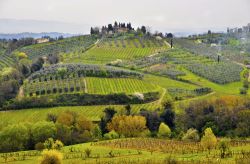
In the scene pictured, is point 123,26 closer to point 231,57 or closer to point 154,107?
point 231,57

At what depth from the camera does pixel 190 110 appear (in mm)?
71688

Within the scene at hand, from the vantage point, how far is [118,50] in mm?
142875

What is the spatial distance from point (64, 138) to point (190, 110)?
26954 millimetres

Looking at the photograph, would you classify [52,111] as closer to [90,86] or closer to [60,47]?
[90,86]

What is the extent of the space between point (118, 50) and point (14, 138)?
9480 centimetres

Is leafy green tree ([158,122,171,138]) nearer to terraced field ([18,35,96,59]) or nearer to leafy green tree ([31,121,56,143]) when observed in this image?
leafy green tree ([31,121,56,143])

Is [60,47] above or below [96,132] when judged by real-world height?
above

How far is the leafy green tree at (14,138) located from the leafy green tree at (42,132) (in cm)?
107

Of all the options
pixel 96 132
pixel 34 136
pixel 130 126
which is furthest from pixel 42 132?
pixel 130 126

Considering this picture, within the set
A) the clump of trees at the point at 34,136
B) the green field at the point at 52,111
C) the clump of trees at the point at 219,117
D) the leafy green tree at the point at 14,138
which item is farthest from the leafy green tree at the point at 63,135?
the clump of trees at the point at 219,117

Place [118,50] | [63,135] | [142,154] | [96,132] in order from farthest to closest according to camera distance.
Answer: [118,50] < [96,132] < [63,135] < [142,154]

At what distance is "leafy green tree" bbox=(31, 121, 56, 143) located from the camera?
172 feet

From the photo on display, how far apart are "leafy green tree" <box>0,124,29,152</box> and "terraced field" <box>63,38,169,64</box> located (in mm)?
74904

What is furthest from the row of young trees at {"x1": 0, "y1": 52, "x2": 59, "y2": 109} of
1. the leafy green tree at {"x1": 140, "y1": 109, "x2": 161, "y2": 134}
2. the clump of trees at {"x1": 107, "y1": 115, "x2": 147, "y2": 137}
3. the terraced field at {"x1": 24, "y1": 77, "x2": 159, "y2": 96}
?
the leafy green tree at {"x1": 140, "y1": 109, "x2": 161, "y2": 134}
